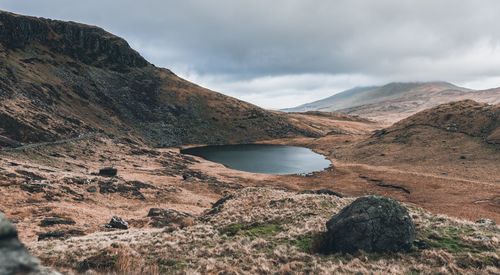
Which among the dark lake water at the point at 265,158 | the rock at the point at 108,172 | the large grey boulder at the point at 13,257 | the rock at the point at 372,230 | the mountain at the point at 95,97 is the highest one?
the mountain at the point at 95,97

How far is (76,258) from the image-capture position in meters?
19.7

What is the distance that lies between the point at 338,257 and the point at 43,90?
411 ft

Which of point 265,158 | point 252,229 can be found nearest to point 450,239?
point 252,229

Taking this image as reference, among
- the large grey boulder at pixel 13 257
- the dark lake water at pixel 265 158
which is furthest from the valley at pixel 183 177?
the dark lake water at pixel 265 158

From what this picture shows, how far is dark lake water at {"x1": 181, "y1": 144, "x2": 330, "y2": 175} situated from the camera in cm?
10750

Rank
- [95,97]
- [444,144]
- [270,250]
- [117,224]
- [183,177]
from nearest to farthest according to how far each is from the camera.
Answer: [270,250] < [117,224] < [183,177] < [444,144] < [95,97]

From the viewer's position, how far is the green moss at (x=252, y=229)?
26.4m

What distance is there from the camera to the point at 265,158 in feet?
418

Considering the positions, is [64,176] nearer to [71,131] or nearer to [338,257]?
[338,257]

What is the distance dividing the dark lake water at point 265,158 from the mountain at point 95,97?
51.0 feet

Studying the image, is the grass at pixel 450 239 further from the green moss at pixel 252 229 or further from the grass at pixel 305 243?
the green moss at pixel 252 229

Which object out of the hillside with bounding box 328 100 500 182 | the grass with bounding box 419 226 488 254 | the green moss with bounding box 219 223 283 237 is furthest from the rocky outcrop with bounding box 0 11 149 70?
the grass with bounding box 419 226 488 254

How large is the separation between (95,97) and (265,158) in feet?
240

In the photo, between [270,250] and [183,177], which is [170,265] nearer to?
[270,250]
